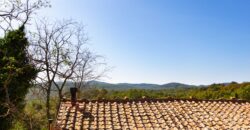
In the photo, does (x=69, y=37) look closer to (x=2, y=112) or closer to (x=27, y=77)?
(x=27, y=77)

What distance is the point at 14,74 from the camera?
21.7 meters

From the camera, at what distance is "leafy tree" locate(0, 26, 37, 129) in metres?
21.9

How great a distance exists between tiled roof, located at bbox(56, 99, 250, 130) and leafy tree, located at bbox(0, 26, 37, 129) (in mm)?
8934

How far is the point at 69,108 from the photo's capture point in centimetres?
1350

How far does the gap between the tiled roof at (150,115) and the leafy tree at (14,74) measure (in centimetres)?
893

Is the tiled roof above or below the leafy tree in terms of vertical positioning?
below

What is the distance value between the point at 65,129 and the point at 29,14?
10.2m

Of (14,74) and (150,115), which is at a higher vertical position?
(14,74)

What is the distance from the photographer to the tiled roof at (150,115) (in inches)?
500

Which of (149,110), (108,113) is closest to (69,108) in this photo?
(108,113)

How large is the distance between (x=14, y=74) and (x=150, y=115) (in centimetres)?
1085

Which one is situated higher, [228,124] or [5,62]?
[5,62]

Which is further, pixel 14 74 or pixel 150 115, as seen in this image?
pixel 14 74

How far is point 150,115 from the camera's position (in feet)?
45.2
